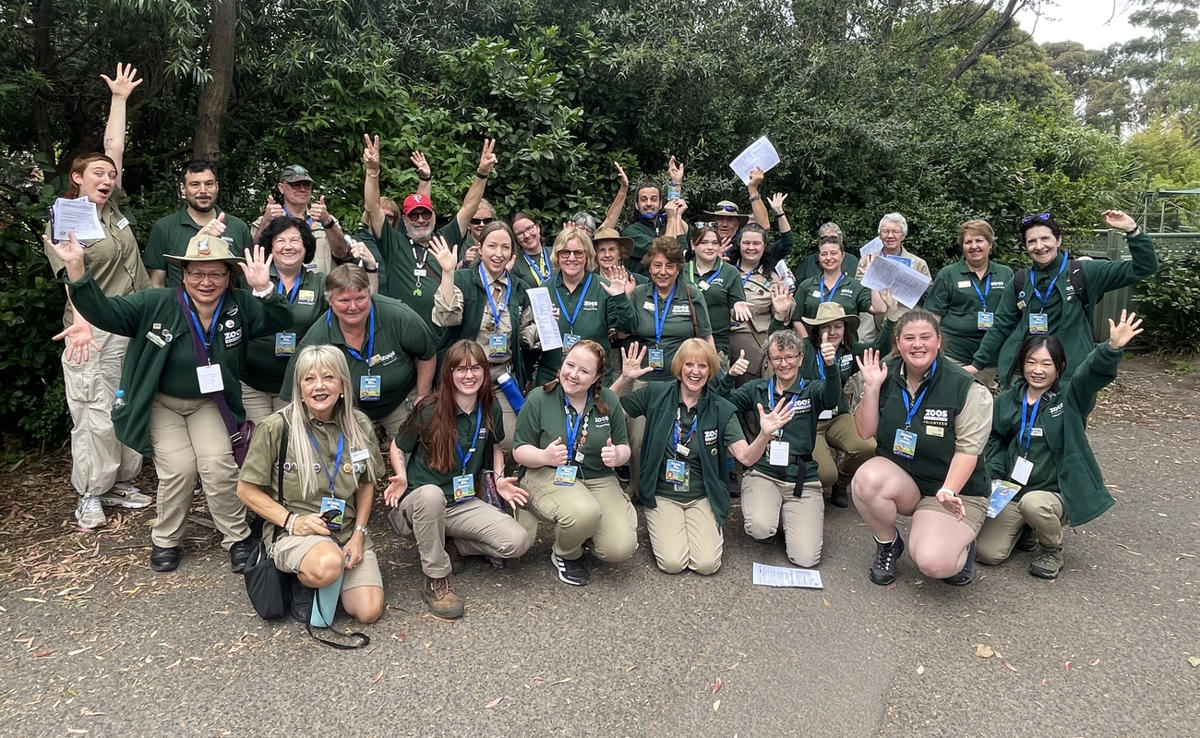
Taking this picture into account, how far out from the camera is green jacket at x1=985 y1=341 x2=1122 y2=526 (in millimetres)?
4762

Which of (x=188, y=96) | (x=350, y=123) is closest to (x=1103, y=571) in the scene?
(x=350, y=123)

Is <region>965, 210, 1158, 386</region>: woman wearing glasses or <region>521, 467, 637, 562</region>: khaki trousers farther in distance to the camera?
<region>965, 210, 1158, 386</region>: woman wearing glasses

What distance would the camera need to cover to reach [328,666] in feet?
12.4

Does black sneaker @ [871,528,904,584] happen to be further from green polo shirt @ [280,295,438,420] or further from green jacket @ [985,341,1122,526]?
green polo shirt @ [280,295,438,420]

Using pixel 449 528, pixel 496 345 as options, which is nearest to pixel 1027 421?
pixel 496 345

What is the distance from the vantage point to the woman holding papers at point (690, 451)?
16.4 feet

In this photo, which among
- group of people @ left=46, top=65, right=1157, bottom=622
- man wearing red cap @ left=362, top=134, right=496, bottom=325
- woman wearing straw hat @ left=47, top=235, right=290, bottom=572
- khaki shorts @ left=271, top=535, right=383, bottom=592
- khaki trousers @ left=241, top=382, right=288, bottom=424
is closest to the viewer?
khaki shorts @ left=271, top=535, right=383, bottom=592

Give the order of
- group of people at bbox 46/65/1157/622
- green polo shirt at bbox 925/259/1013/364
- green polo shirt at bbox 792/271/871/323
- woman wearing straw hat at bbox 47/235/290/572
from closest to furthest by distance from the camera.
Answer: group of people at bbox 46/65/1157/622 < woman wearing straw hat at bbox 47/235/290/572 < green polo shirt at bbox 792/271/871/323 < green polo shirt at bbox 925/259/1013/364

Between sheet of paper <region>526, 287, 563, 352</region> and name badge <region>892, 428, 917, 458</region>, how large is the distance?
236 cm

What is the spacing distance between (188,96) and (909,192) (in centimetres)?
891

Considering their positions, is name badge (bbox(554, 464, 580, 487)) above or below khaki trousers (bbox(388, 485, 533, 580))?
above

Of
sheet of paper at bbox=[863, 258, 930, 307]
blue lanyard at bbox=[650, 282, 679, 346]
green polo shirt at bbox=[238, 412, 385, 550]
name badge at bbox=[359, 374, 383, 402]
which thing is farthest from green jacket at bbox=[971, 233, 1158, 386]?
green polo shirt at bbox=[238, 412, 385, 550]

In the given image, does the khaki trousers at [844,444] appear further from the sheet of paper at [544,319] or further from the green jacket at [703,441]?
the sheet of paper at [544,319]

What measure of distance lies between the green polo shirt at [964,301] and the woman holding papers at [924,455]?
2264 mm
